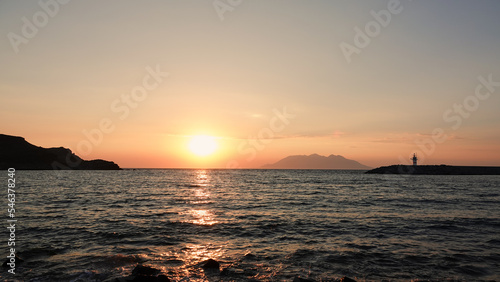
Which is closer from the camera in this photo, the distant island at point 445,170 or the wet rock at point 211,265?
the wet rock at point 211,265

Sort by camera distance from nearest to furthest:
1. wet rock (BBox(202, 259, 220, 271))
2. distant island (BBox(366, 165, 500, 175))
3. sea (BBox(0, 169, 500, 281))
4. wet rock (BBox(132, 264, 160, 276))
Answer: wet rock (BBox(132, 264, 160, 276)) < sea (BBox(0, 169, 500, 281)) < wet rock (BBox(202, 259, 220, 271)) < distant island (BBox(366, 165, 500, 175))

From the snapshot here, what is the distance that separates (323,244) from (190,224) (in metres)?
11.8

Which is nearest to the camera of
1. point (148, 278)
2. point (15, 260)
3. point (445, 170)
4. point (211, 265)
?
point (148, 278)

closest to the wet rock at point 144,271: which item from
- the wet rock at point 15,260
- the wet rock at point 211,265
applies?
the wet rock at point 211,265

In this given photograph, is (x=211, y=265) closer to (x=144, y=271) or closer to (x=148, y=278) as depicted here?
(x=144, y=271)

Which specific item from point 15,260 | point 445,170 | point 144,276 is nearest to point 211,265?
point 144,276

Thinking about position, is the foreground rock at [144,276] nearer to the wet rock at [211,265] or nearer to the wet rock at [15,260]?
the wet rock at [211,265]

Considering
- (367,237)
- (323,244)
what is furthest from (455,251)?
(323,244)

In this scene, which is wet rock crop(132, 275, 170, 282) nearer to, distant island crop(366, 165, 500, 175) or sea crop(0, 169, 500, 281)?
sea crop(0, 169, 500, 281)

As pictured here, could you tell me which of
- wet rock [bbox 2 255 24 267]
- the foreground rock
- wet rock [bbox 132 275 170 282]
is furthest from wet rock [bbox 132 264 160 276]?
wet rock [bbox 2 255 24 267]

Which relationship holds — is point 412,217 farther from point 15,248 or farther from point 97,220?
point 15,248

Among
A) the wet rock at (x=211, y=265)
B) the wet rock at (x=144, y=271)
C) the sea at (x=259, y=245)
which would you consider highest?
the wet rock at (x=144, y=271)

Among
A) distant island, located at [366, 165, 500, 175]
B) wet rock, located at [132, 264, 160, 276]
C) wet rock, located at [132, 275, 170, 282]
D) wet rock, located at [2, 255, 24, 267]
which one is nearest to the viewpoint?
wet rock, located at [132, 275, 170, 282]

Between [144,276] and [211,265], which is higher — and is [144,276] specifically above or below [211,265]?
above
